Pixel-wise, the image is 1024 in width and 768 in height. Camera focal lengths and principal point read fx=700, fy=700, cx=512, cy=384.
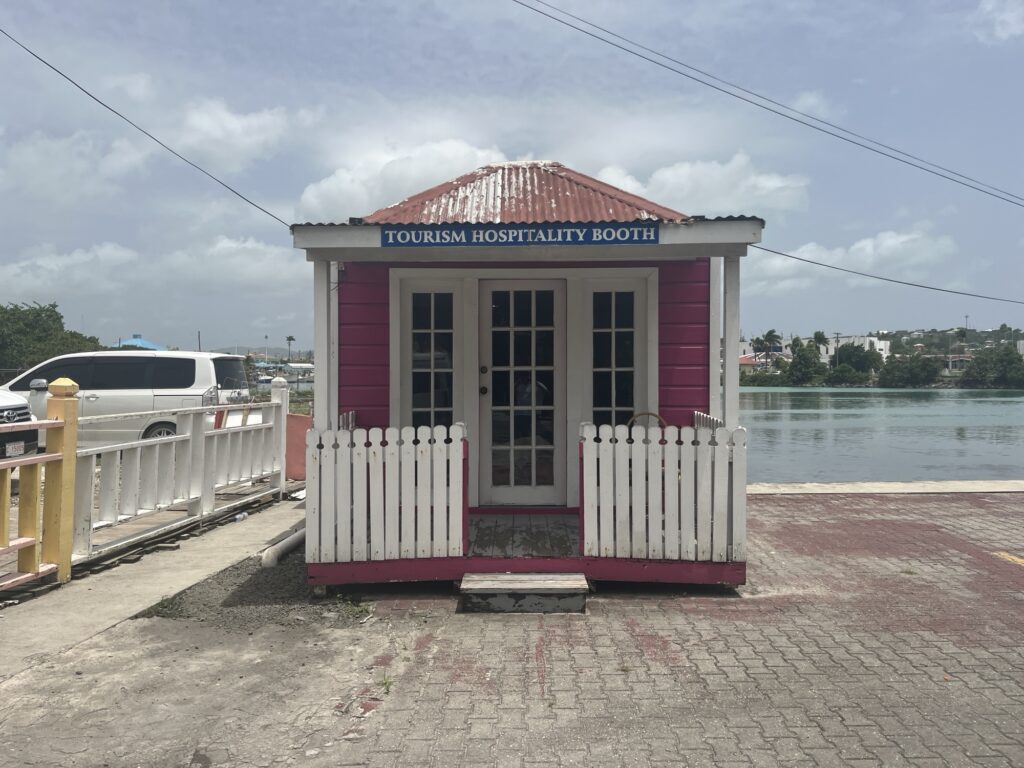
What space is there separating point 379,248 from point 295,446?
606cm

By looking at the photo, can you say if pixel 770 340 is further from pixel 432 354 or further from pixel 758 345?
pixel 432 354

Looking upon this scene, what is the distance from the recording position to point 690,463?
4656 mm

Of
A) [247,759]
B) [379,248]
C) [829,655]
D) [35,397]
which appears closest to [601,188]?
[379,248]

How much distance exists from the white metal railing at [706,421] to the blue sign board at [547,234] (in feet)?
5.24

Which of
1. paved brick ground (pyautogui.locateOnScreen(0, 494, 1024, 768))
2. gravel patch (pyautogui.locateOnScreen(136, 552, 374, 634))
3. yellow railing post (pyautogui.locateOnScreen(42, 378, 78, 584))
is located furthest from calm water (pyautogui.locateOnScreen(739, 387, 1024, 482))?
yellow railing post (pyautogui.locateOnScreen(42, 378, 78, 584))

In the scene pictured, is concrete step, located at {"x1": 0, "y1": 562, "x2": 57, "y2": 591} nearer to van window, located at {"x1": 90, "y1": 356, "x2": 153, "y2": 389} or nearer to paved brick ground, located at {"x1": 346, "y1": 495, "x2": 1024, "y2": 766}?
paved brick ground, located at {"x1": 346, "y1": 495, "x2": 1024, "y2": 766}

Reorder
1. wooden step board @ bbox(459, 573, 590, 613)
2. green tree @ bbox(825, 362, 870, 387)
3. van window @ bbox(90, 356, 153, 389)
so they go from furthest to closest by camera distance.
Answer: green tree @ bbox(825, 362, 870, 387)
van window @ bbox(90, 356, 153, 389)
wooden step board @ bbox(459, 573, 590, 613)

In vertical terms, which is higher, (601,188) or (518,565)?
(601,188)

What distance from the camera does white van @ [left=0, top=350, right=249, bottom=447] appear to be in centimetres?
1110

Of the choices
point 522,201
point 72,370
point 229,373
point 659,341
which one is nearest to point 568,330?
point 659,341

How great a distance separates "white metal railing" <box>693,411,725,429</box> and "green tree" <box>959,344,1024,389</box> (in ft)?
289

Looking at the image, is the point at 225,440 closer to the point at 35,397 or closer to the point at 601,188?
the point at 601,188

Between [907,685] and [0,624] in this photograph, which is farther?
[0,624]

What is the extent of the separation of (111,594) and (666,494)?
3900 mm
